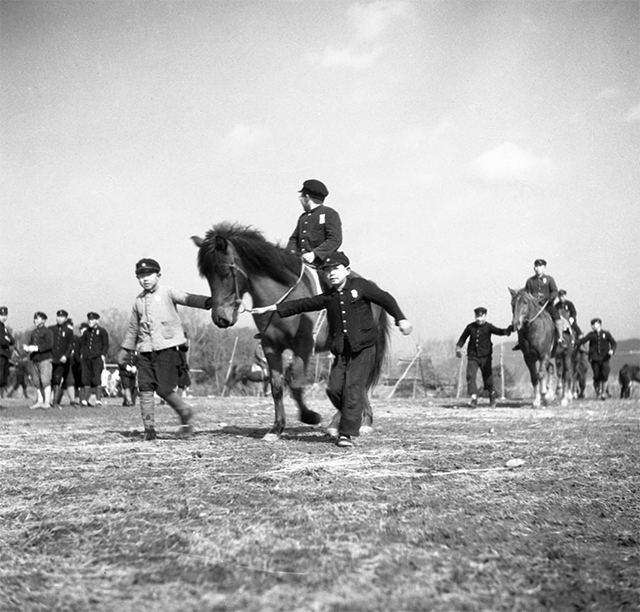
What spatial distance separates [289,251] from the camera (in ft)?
26.3

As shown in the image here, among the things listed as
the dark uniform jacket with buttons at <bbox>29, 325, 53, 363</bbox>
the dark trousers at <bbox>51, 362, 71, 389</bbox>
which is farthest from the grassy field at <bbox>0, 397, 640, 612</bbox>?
the dark trousers at <bbox>51, 362, 71, 389</bbox>

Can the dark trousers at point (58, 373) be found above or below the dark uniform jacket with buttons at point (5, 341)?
below

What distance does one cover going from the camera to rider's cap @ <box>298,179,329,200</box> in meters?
8.45

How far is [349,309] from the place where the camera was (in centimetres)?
738

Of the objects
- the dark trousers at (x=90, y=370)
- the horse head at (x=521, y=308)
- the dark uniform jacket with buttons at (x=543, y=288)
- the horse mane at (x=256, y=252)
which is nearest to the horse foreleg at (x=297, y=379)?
the horse mane at (x=256, y=252)

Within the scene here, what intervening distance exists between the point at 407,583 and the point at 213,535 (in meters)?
1.06

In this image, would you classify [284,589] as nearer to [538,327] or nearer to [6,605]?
[6,605]

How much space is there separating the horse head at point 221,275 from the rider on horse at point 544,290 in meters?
9.75

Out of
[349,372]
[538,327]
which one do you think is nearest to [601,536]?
[349,372]

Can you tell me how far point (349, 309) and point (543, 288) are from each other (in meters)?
9.57

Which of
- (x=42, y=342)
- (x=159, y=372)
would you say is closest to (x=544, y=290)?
(x=159, y=372)

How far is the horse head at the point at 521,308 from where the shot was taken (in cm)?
1538

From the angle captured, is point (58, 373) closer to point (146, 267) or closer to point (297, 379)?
point (146, 267)

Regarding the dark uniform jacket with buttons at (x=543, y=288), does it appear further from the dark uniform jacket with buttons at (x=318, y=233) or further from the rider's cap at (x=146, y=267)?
the rider's cap at (x=146, y=267)
